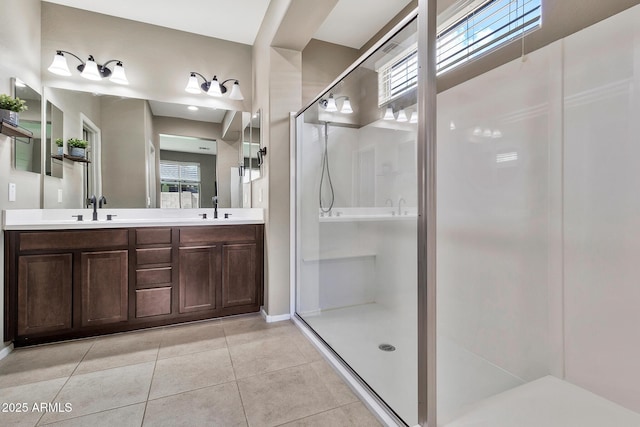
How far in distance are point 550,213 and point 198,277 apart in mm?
2548

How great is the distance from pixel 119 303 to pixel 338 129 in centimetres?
229

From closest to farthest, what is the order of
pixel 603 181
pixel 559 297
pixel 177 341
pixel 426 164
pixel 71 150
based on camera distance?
pixel 426 164, pixel 603 181, pixel 559 297, pixel 177 341, pixel 71 150

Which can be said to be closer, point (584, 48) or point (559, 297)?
point (584, 48)

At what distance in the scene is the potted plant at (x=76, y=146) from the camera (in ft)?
8.46

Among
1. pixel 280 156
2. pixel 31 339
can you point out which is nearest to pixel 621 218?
Answer: pixel 280 156

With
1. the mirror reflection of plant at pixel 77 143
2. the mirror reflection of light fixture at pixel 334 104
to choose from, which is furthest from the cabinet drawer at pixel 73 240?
the mirror reflection of light fixture at pixel 334 104

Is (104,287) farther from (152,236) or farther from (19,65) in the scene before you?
(19,65)

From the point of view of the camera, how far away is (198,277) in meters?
2.60

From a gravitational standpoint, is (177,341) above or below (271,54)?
below

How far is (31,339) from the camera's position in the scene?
213 cm

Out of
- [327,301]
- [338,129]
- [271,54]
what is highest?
[271,54]

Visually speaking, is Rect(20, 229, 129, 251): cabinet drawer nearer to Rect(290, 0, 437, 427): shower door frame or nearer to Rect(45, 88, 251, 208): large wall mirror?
Rect(45, 88, 251, 208): large wall mirror

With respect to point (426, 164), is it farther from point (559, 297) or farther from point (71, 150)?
point (71, 150)

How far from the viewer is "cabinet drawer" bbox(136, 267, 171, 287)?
2418 millimetres
